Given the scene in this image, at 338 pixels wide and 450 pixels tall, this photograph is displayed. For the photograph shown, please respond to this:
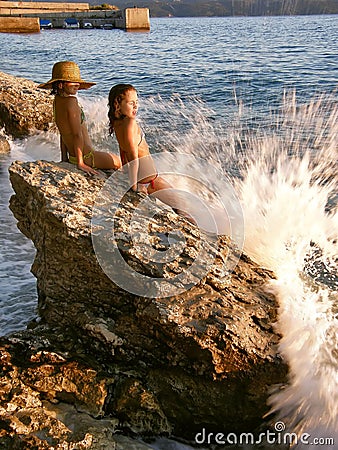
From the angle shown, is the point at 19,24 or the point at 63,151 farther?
the point at 19,24

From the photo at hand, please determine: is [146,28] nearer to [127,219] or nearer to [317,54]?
[317,54]

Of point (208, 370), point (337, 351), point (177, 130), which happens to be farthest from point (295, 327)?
point (177, 130)

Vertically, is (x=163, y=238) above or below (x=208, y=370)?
above

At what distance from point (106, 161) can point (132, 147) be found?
1.05 feet

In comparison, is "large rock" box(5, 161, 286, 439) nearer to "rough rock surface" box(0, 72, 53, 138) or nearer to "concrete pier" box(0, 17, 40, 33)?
"rough rock surface" box(0, 72, 53, 138)

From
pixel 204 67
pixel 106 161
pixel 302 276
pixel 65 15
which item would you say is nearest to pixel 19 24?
pixel 65 15

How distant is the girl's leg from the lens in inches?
163

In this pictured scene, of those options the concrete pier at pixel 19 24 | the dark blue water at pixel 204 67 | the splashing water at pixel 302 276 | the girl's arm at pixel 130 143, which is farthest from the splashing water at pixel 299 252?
the concrete pier at pixel 19 24

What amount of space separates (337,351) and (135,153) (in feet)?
6.83

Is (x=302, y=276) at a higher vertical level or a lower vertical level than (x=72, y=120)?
lower

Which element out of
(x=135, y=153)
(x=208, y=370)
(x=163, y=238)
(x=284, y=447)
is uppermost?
(x=135, y=153)

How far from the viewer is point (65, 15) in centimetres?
4659

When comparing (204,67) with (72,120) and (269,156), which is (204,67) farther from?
(72,120)

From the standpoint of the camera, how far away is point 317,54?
21.2 metres
